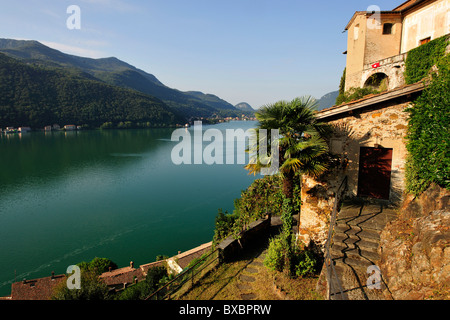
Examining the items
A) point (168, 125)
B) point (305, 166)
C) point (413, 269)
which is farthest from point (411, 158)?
point (168, 125)

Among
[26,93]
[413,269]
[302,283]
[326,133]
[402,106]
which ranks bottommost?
[302,283]

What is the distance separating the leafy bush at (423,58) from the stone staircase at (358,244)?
12.2 m

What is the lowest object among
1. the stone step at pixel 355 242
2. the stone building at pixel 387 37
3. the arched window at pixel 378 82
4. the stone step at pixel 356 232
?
the stone step at pixel 355 242

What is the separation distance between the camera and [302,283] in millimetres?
6859

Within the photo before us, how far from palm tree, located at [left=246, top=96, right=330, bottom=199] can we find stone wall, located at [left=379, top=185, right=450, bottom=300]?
258cm

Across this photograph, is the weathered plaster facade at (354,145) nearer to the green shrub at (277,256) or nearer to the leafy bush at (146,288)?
the green shrub at (277,256)

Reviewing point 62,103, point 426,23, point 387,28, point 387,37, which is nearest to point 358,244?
point 426,23

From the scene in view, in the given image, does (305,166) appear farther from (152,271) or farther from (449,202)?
(152,271)

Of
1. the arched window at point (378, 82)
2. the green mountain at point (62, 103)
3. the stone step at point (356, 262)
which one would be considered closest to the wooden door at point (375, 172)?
the stone step at point (356, 262)

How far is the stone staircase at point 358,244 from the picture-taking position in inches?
200

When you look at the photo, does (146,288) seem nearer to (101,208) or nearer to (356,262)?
(356,262)

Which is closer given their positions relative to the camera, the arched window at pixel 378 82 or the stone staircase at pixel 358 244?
the stone staircase at pixel 358 244

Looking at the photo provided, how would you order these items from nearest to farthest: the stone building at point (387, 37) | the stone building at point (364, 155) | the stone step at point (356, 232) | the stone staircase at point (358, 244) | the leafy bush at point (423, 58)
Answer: the stone staircase at point (358, 244), the stone step at point (356, 232), the stone building at point (364, 155), the leafy bush at point (423, 58), the stone building at point (387, 37)

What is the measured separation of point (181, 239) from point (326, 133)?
23.5 m
